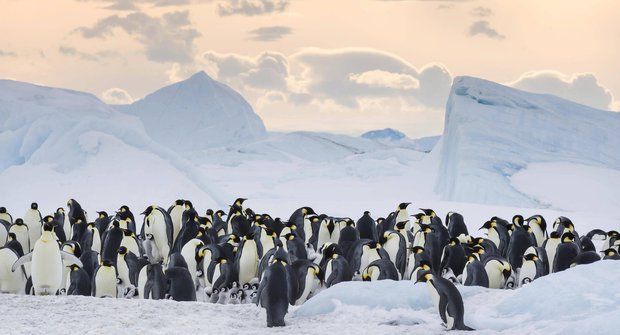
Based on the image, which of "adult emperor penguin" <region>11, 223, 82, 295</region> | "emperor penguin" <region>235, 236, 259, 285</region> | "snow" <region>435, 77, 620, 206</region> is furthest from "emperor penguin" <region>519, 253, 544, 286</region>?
"snow" <region>435, 77, 620, 206</region>

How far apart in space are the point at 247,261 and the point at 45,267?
2.04 m

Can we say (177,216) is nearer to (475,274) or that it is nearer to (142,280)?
(142,280)

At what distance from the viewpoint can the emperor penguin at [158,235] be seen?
11.1 m

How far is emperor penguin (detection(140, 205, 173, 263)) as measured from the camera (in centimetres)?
1109

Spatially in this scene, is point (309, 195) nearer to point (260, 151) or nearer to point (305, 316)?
point (260, 151)

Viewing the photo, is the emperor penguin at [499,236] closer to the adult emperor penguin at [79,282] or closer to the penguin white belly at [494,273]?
the penguin white belly at [494,273]

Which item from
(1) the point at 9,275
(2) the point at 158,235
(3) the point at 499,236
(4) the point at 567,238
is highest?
(2) the point at 158,235

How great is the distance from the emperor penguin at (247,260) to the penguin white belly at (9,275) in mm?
2299

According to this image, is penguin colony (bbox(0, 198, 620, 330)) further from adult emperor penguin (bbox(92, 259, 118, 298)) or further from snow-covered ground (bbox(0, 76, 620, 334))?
snow-covered ground (bbox(0, 76, 620, 334))

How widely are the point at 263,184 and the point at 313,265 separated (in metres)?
22.3

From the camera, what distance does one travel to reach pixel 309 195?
28391 mm

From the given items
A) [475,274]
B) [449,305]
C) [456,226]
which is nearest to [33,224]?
[456,226]

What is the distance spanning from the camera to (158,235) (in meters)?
11.1

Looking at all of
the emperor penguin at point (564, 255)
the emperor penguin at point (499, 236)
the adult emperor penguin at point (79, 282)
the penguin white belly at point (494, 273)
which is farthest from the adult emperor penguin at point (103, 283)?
the emperor penguin at point (499, 236)
